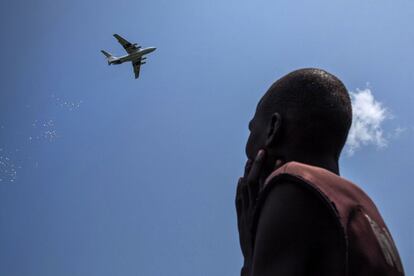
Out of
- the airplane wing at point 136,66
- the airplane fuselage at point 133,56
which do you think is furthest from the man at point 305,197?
the airplane wing at point 136,66

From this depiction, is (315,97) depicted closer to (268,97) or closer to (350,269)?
(268,97)

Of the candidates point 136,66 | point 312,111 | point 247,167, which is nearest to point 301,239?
point 247,167

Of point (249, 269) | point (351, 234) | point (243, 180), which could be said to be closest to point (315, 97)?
point (243, 180)

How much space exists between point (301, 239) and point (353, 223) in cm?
41

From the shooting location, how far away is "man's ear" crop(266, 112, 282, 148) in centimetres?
360

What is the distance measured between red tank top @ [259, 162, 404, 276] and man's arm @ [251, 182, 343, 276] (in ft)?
0.20

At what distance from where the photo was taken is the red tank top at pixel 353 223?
9.77 ft

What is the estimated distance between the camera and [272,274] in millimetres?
2887

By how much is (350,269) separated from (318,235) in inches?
11.6

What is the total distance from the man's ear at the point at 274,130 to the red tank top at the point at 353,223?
0.45 m

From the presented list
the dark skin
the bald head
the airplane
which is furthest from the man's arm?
the airplane

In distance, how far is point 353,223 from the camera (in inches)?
122

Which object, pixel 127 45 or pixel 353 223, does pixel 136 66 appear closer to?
pixel 127 45

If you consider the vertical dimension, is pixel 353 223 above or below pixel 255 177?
below
